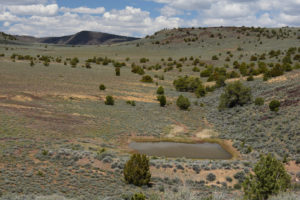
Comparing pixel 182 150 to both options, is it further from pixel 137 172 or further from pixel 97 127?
pixel 97 127

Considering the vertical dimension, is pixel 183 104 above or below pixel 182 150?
above

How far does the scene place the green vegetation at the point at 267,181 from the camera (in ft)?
37.6

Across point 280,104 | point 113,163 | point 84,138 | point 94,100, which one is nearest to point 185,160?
point 113,163

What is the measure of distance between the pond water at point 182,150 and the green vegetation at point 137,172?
5490mm

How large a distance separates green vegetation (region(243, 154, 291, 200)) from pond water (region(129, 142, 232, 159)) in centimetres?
844

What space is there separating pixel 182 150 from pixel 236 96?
14.1 metres

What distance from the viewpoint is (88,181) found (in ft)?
48.6

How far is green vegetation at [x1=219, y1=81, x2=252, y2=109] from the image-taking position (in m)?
32.4

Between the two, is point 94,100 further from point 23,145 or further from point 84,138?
point 23,145

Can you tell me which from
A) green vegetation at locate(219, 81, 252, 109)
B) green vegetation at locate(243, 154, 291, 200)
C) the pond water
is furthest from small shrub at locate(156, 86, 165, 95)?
green vegetation at locate(243, 154, 291, 200)

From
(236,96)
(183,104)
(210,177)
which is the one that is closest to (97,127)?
(210,177)

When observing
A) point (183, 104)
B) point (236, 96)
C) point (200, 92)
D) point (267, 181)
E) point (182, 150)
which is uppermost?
point (236, 96)

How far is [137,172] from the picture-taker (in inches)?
580

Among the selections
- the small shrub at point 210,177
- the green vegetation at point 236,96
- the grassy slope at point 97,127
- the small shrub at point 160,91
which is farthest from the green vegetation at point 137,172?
the small shrub at point 160,91
